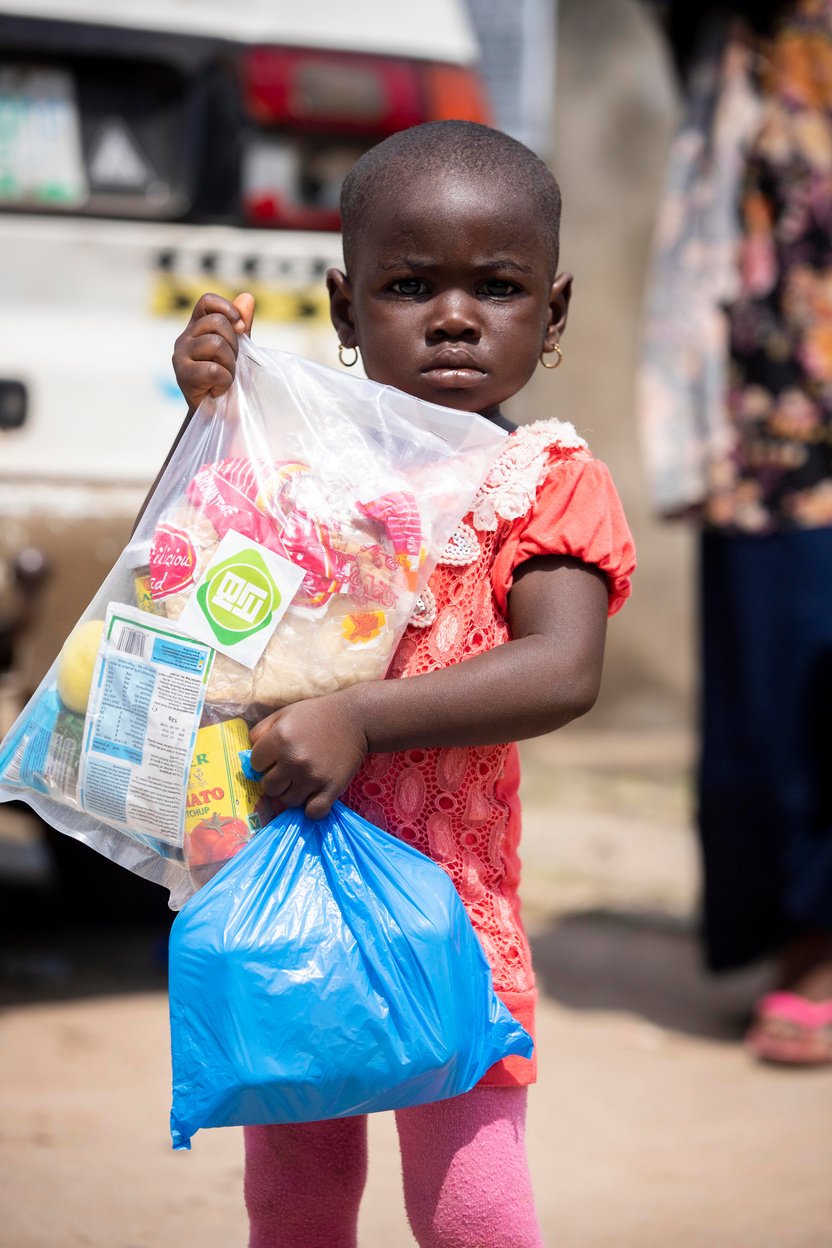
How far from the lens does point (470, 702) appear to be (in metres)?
1.51

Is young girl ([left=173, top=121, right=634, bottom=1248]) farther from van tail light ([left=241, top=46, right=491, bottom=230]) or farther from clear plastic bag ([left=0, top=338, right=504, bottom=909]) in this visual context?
van tail light ([left=241, top=46, right=491, bottom=230])

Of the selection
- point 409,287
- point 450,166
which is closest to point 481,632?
point 409,287

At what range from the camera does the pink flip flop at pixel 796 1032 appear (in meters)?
3.31

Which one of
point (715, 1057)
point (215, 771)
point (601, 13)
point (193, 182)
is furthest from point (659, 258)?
point (601, 13)

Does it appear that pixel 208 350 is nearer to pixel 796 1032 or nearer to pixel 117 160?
pixel 117 160

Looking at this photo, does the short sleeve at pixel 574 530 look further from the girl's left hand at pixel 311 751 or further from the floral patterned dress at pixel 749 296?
the floral patterned dress at pixel 749 296

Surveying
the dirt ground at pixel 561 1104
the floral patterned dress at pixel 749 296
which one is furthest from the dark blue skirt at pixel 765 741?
the dirt ground at pixel 561 1104

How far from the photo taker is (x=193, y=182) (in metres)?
A: 3.36

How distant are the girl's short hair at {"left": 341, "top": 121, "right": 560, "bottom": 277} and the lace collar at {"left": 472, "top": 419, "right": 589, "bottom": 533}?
197mm

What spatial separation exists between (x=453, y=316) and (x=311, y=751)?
498mm

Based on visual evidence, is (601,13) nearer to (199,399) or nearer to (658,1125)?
(658,1125)

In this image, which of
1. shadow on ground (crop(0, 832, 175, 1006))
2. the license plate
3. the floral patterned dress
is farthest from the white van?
shadow on ground (crop(0, 832, 175, 1006))

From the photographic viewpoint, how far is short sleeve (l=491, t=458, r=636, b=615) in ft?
5.21

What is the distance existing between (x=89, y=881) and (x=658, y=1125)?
6.31ft
